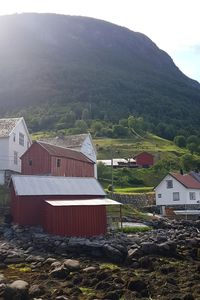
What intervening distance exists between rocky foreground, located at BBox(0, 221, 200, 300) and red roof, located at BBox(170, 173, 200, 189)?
27631 mm

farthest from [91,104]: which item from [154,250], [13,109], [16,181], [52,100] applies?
[154,250]

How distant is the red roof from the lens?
2773 inches

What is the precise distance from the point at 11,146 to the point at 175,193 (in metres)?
26.2

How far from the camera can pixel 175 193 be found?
70.6 meters

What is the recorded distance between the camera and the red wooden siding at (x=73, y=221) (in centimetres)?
4106

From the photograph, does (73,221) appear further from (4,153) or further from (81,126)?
(81,126)

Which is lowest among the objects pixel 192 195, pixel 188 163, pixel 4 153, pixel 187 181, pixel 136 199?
pixel 136 199

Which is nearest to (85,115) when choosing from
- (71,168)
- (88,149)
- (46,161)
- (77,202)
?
(88,149)

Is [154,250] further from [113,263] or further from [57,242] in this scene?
[57,242]

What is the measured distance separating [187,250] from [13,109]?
149 meters

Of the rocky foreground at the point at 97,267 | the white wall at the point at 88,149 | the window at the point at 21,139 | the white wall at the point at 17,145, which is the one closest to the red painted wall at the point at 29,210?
the rocky foreground at the point at 97,267

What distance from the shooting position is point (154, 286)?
24516 mm

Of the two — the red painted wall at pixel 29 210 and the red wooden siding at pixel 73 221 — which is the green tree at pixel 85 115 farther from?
the red wooden siding at pixel 73 221

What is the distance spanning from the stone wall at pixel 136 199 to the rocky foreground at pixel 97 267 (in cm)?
2113
